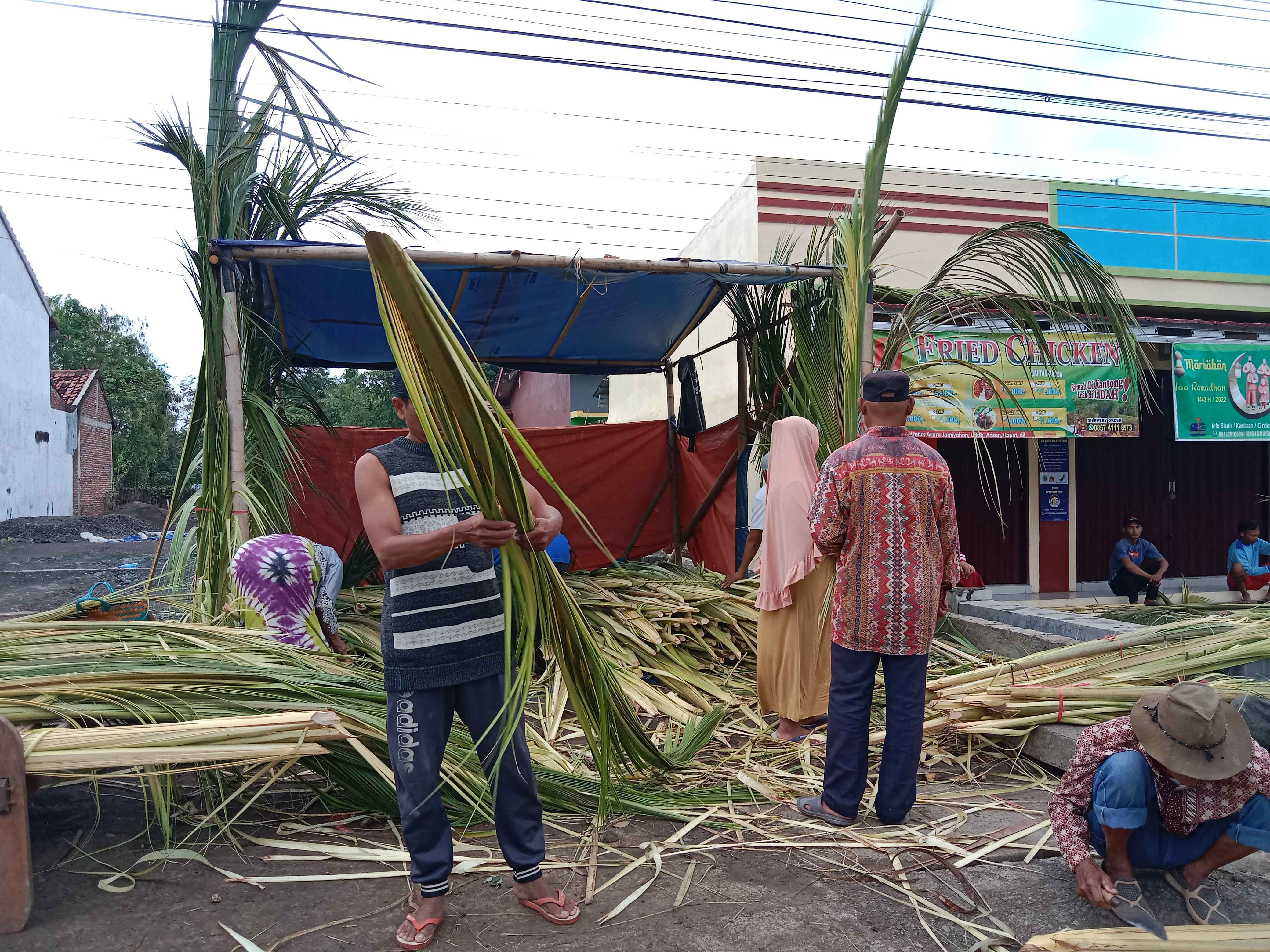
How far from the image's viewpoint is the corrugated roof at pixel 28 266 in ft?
70.7

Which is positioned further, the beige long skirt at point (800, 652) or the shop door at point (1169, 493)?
the shop door at point (1169, 493)

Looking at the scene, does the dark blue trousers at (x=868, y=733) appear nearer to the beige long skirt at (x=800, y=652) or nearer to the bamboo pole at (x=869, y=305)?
the beige long skirt at (x=800, y=652)

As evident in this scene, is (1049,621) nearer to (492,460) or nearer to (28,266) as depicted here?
(492,460)

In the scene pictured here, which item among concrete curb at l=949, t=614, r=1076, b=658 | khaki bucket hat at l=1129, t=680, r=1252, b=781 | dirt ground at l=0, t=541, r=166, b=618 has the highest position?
khaki bucket hat at l=1129, t=680, r=1252, b=781

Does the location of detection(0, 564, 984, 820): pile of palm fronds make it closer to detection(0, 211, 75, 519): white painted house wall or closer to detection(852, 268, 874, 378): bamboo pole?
detection(852, 268, 874, 378): bamboo pole

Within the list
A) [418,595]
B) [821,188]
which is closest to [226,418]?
[418,595]

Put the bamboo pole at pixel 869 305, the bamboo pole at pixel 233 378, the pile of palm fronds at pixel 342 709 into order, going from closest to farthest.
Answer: the pile of palm fronds at pixel 342 709 → the bamboo pole at pixel 869 305 → the bamboo pole at pixel 233 378

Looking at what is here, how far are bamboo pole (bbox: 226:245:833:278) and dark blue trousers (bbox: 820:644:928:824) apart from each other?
2879 mm

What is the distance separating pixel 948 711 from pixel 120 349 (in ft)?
129

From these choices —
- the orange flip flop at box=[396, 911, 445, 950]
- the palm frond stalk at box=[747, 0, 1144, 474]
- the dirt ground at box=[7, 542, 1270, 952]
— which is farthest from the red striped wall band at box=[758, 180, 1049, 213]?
the orange flip flop at box=[396, 911, 445, 950]

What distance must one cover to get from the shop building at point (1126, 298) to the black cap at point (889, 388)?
6774mm

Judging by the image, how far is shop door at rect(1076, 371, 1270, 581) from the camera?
33.9 ft

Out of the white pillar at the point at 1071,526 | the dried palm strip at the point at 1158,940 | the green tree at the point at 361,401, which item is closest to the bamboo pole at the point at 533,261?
the dried palm strip at the point at 1158,940

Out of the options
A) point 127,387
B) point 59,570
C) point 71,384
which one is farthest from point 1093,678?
point 127,387
